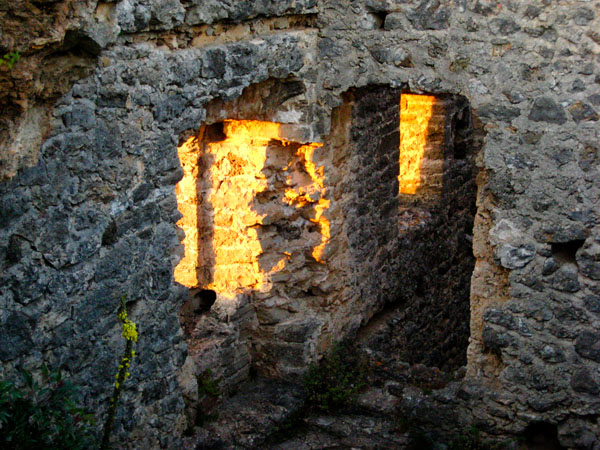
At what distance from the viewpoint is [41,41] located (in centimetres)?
405

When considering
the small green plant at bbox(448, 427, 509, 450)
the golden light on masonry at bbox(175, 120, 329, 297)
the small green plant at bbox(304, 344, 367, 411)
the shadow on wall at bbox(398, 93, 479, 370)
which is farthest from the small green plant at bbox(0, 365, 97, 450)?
the shadow on wall at bbox(398, 93, 479, 370)

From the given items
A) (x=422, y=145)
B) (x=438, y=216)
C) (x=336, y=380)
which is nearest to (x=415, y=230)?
(x=438, y=216)

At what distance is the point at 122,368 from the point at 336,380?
228 cm

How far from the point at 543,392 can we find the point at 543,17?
7.60 ft

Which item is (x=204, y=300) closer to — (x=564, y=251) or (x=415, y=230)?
(x=415, y=230)

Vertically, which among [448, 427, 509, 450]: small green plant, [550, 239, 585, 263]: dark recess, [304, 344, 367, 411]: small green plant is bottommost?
[448, 427, 509, 450]: small green plant

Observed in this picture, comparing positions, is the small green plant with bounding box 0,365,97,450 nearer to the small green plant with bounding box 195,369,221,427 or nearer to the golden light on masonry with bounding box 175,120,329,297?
the small green plant with bounding box 195,369,221,427

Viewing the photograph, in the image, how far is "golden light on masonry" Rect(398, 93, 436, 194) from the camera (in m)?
9.24

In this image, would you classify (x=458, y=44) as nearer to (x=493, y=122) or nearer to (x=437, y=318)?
(x=493, y=122)

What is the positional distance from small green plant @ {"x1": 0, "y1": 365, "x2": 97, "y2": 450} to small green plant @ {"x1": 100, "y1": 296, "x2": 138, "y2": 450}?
0.09 m

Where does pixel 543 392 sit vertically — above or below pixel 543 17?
below

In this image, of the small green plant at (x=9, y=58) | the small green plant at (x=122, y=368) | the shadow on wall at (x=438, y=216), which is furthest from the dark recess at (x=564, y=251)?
the small green plant at (x=9, y=58)

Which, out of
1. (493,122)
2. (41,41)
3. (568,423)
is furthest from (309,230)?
(41,41)

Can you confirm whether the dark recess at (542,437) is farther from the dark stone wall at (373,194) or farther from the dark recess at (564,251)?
the dark stone wall at (373,194)
